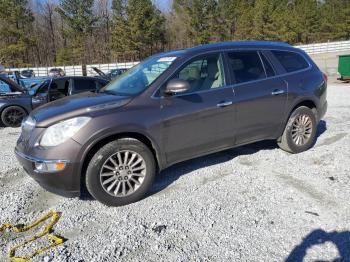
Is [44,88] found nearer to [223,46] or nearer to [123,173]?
[223,46]

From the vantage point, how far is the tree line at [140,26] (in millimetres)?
50406

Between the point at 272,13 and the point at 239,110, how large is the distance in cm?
5787

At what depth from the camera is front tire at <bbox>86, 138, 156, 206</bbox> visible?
3.83m

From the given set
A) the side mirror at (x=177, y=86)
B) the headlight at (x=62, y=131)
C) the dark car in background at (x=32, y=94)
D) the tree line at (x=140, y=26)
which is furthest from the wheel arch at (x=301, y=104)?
the tree line at (x=140, y=26)

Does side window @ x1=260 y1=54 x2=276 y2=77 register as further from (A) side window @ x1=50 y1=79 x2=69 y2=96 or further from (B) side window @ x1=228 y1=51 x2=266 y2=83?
(A) side window @ x1=50 y1=79 x2=69 y2=96

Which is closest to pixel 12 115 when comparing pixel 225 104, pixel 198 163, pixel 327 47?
pixel 198 163

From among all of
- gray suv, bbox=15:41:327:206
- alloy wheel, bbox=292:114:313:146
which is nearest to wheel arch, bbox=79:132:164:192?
gray suv, bbox=15:41:327:206

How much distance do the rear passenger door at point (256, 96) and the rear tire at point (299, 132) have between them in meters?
0.23

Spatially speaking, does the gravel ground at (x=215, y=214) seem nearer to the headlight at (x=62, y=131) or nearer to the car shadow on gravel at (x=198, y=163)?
the car shadow on gravel at (x=198, y=163)

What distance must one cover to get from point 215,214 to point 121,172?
115 centimetres

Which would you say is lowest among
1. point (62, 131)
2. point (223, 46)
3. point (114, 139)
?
point (114, 139)

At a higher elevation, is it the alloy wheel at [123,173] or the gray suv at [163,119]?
the gray suv at [163,119]

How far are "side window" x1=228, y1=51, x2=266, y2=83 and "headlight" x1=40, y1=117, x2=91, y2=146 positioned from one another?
7.07ft

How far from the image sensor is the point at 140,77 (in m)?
4.68
